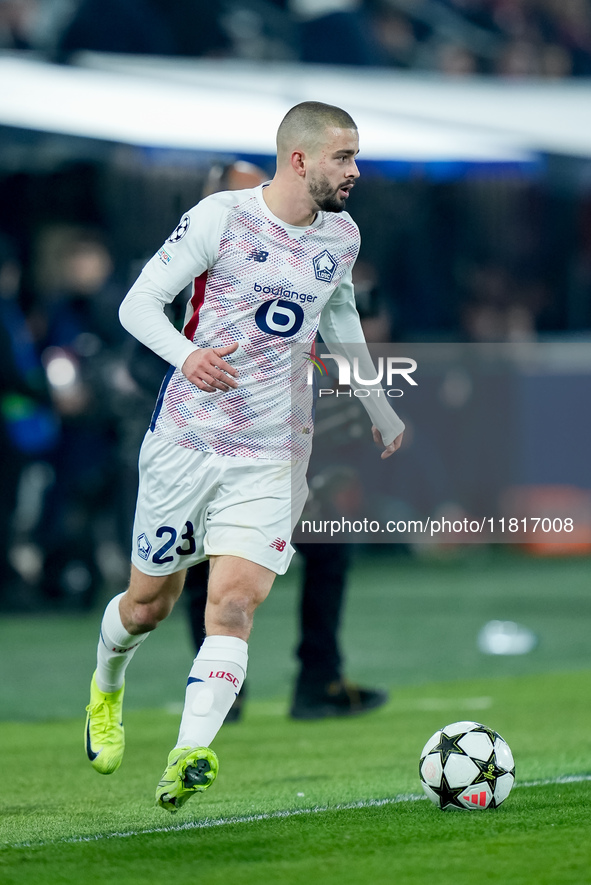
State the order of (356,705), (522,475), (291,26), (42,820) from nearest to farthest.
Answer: (42,820)
(356,705)
(522,475)
(291,26)

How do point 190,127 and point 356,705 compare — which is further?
point 190,127

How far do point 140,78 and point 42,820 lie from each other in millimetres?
7038

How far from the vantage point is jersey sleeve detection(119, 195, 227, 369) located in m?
4.61

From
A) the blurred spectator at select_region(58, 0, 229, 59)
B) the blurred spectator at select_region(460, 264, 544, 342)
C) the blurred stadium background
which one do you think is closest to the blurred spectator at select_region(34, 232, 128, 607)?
the blurred stadium background

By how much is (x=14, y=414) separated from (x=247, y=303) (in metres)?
5.83

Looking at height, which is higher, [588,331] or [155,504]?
[588,331]

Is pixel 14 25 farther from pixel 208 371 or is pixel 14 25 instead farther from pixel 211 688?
pixel 211 688

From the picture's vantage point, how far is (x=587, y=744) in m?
6.03

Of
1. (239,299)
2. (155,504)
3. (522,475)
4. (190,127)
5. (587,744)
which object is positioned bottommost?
(587,744)

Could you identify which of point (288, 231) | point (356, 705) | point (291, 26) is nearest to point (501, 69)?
A: point (291, 26)

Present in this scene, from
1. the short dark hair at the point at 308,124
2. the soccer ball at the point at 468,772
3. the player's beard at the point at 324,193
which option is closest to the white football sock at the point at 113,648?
the soccer ball at the point at 468,772

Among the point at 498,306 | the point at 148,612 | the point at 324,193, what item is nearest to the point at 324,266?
the point at 324,193

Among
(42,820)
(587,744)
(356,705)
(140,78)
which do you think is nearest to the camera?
(42,820)

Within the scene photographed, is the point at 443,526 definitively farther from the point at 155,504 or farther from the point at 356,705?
the point at 155,504
